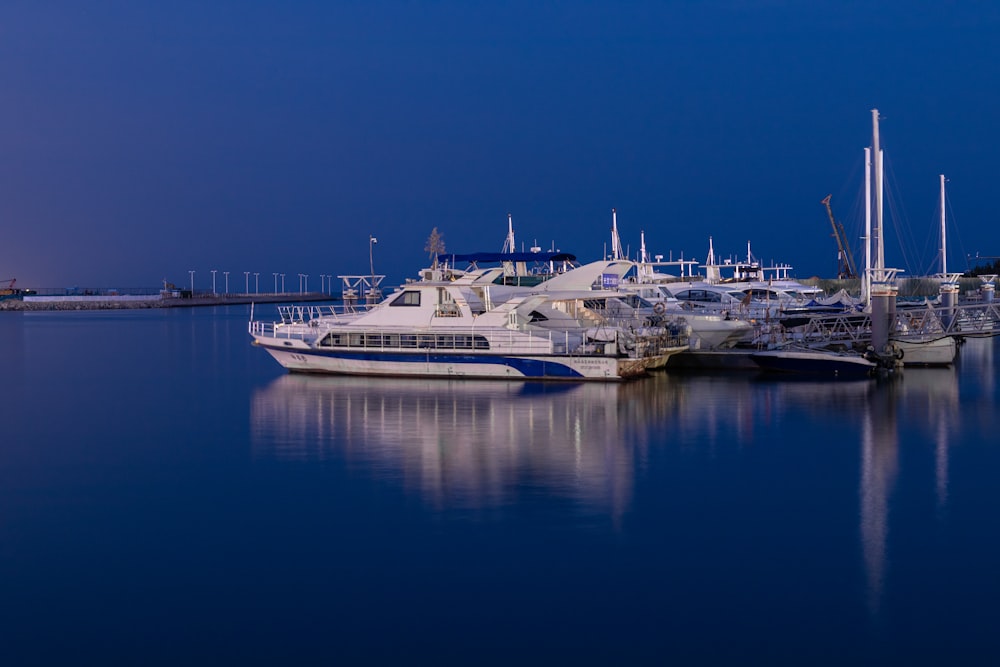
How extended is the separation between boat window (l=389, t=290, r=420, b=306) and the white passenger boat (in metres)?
0.03

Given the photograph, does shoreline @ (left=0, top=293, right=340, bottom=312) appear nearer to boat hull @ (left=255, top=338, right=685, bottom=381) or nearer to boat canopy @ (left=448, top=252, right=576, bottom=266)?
boat canopy @ (left=448, top=252, right=576, bottom=266)

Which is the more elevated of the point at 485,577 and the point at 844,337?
the point at 844,337

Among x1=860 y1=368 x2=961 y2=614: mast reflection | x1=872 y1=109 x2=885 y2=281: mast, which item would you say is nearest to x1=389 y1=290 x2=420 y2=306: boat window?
x1=860 y1=368 x2=961 y2=614: mast reflection

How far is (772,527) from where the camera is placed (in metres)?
15.3

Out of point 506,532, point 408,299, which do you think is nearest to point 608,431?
point 506,532

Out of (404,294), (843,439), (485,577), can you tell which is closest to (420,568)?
(485,577)

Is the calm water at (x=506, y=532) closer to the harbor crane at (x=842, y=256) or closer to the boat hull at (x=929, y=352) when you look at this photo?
the boat hull at (x=929, y=352)

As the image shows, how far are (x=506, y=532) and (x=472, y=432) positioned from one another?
852 centimetres

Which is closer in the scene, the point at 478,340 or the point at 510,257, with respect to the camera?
the point at 478,340

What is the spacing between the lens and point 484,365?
32.1 metres

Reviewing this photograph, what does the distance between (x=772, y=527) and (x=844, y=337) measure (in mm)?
22436

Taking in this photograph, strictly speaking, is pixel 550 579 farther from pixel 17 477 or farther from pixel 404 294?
pixel 404 294

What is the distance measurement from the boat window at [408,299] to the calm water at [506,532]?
213 inches

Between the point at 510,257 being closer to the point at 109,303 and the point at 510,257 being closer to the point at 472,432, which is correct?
the point at 472,432
